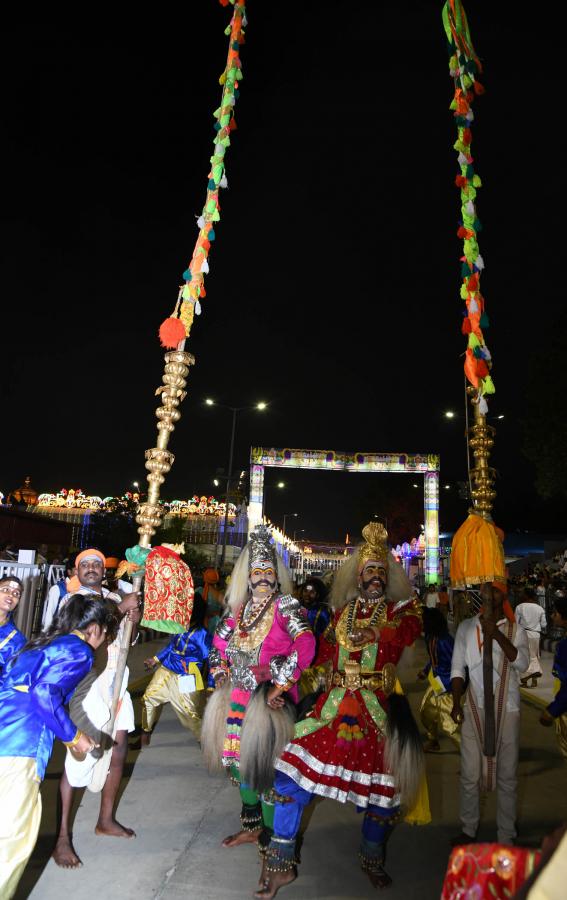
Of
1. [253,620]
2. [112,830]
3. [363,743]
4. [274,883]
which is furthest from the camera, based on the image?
[253,620]

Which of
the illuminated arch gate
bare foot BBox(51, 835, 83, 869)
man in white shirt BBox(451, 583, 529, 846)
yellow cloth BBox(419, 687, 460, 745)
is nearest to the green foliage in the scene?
the illuminated arch gate

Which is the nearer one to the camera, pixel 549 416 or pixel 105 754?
pixel 105 754

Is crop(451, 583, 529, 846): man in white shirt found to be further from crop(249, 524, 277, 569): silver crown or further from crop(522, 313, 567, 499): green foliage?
crop(522, 313, 567, 499): green foliage

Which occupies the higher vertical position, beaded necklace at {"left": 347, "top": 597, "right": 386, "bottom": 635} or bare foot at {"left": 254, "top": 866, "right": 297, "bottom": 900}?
beaded necklace at {"left": 347, "top": 597, "right": 386, "bottom": 635}

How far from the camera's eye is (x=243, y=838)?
4.41 metres

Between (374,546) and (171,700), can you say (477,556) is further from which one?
(171,700)

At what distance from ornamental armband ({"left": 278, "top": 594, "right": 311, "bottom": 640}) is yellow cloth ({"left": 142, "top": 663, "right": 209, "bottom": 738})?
302cm

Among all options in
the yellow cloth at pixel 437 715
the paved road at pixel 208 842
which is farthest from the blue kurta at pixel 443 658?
the paved road at pixel 208 842

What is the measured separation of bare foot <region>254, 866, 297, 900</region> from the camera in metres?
3.65

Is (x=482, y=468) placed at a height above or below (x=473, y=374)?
below

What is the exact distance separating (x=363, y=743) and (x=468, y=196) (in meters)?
4.56

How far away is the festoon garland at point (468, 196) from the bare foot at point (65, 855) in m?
4.16

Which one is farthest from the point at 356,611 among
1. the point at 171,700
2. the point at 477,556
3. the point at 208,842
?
the point at 171,700

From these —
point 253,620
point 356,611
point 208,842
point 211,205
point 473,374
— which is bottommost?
point 208,842
